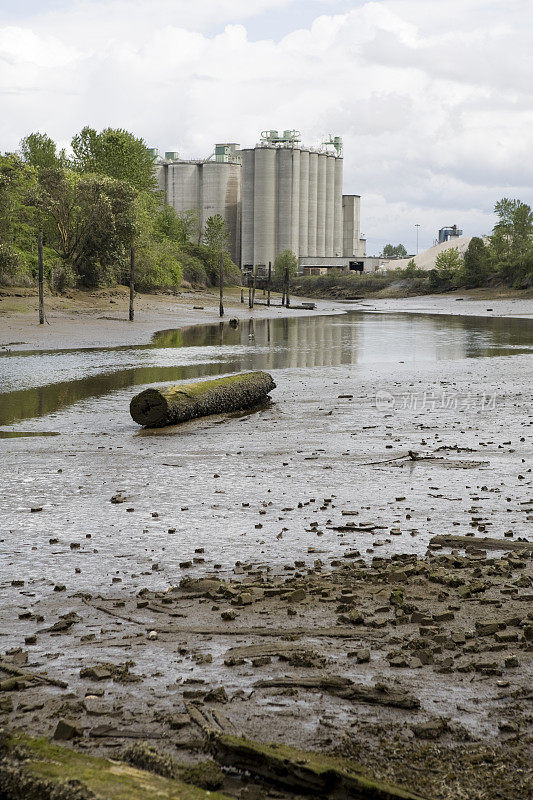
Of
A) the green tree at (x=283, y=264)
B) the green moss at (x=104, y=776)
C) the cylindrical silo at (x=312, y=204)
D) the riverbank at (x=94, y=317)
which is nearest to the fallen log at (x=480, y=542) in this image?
the green moss at (x=104, y=776)

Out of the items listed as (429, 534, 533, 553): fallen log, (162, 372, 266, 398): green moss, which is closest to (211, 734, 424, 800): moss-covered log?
(429, 534, 533, 553): fallen log

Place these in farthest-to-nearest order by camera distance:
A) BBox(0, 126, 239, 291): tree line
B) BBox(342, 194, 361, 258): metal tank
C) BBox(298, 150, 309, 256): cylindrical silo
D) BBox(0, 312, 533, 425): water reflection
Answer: BBox(342, 194, 361, 258): metal tank → BBox(298, 150, 309, 256): cylindrical silo → BBox(0, 126, 239, 291): tree line → BBox(0, 312, 533, 425): water reflection

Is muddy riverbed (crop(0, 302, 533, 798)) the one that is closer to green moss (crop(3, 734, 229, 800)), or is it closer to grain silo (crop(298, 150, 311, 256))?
green moss (crop(3, 734, 229, 800))

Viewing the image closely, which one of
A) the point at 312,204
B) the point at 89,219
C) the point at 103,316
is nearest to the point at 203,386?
the point at 103,316

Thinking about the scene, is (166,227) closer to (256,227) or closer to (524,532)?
(256,227)

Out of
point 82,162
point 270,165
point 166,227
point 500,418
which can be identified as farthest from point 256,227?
point 500,418

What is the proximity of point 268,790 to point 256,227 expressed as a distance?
153 m

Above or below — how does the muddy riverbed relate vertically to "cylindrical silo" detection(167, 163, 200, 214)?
below

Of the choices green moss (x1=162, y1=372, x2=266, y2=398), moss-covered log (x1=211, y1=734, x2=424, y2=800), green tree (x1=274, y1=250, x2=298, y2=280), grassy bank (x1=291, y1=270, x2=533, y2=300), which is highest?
green tree (x1=274, y1=250, x2=298, y2=280)

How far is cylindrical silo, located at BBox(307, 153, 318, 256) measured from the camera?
158500 millimetres

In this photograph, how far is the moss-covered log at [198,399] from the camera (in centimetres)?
1498

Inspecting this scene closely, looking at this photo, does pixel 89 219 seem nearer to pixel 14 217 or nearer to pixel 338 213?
pixel 14 217

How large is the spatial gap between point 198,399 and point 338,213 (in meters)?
159

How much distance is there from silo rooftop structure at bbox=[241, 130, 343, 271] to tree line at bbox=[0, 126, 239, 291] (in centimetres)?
6470
